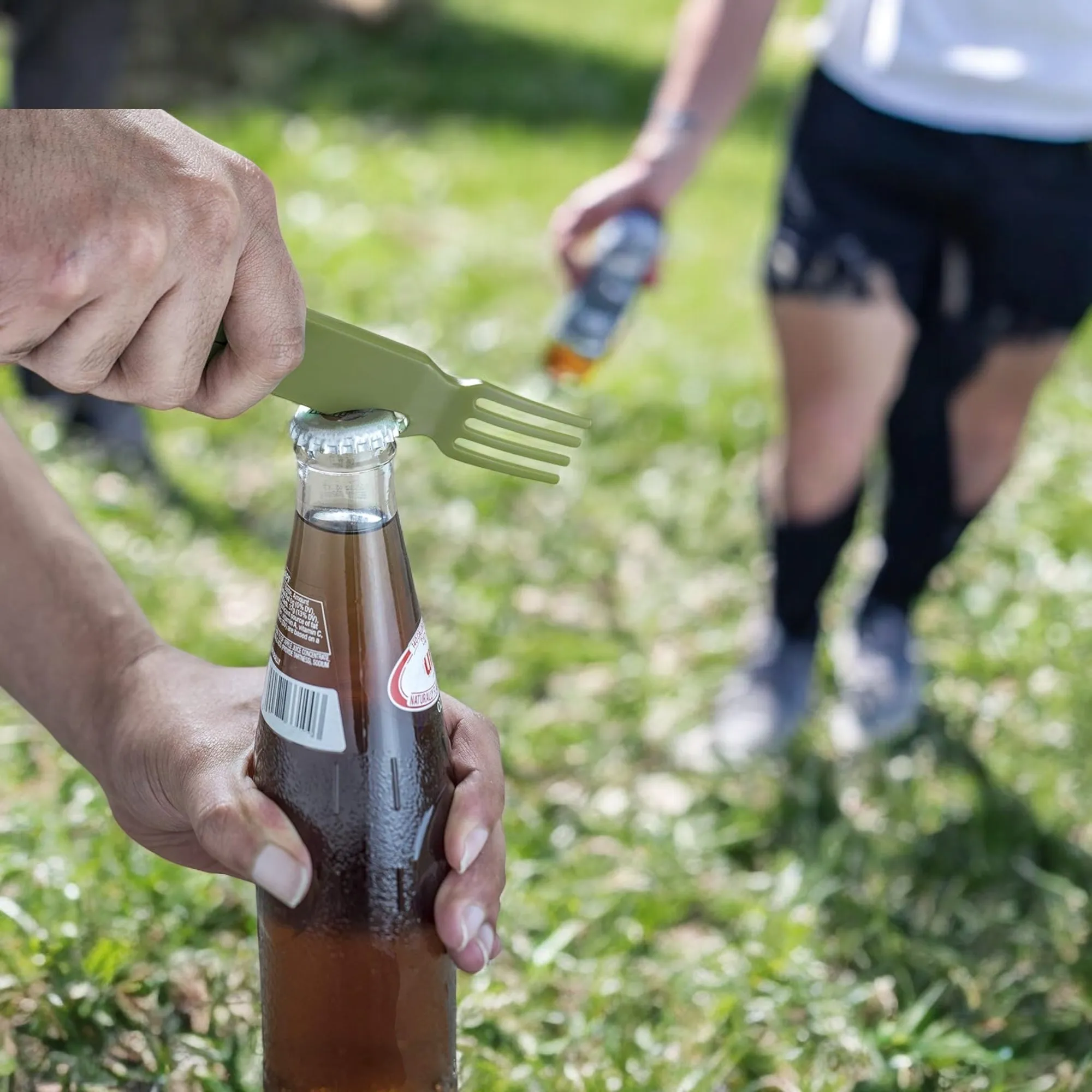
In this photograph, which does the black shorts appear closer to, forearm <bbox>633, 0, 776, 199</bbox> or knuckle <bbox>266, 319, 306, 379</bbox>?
forearm <bbox>633, 0, 776, 199</bbox>

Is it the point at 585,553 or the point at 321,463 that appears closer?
the point at 321,463

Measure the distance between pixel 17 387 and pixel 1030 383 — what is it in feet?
8.97

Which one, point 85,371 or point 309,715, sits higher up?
point 85,371

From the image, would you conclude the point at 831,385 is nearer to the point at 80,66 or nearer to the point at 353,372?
the point at 353,372

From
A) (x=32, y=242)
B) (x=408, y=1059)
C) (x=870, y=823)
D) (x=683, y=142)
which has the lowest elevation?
(x=870, y=823)

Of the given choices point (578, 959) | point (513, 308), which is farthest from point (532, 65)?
point (578, 959)

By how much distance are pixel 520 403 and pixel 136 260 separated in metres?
0.44

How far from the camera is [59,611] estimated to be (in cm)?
156

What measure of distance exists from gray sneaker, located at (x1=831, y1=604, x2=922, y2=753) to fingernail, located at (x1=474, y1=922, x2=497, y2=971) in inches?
70.8

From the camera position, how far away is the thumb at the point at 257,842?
1.23m

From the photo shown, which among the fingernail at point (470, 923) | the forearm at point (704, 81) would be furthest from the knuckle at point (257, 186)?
the forearm at point (704, 81)

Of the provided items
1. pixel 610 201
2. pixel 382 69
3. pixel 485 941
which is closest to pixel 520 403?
pixel 485 941

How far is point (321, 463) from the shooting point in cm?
125

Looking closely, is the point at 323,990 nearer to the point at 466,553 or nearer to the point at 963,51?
the point at 963,51
